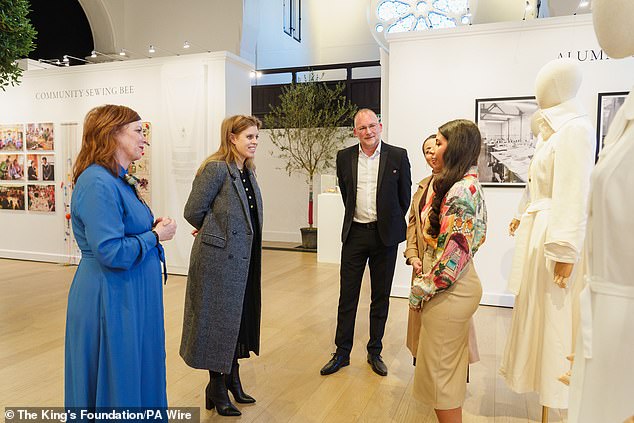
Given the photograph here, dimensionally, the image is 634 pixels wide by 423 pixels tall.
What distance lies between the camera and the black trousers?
3.63m

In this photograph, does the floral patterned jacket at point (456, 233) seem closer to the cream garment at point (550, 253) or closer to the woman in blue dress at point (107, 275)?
the cream garment at point (550, 253)

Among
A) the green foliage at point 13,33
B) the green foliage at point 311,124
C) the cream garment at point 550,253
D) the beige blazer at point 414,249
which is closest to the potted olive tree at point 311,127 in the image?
the green foliage at point 311,124

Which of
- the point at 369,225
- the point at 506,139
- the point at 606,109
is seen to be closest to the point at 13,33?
the point at 369,225

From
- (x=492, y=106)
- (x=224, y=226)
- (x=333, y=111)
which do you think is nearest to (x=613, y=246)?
(x=224, y=226)

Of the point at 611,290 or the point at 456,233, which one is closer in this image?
the point at 611,290

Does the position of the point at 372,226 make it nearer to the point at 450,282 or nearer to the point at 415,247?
the point at 415,247

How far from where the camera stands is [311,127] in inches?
406

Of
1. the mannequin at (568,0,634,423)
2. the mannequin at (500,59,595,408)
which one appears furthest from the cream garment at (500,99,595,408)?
the mannequin at (568,0,634,423)

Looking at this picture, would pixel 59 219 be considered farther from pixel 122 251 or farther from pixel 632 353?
pixel 632 353

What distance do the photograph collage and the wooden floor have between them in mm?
2496

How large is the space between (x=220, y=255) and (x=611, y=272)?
2.00 meters

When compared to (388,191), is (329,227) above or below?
below

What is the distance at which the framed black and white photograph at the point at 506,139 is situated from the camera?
536 cm

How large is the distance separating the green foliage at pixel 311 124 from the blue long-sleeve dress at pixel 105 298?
8.25m
